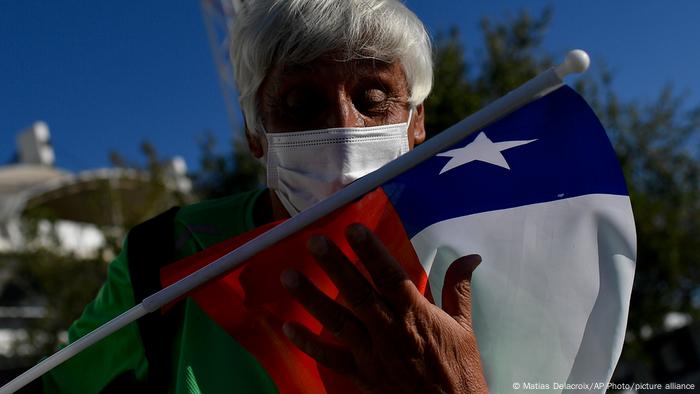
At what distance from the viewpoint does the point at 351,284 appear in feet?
3.93

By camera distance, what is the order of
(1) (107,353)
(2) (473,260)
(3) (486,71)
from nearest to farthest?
(2) (473,260) → (1) (107,353) → (3) (486,71)

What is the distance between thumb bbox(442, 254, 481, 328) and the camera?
4.43 feet

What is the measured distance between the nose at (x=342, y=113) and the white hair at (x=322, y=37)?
0.30ft

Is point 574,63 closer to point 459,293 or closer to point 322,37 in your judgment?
point 459,293

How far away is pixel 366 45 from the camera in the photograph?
5.82ft

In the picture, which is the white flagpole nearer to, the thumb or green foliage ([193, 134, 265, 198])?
the thumb

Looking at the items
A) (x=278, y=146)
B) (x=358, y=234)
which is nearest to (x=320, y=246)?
(x=358, y=234)

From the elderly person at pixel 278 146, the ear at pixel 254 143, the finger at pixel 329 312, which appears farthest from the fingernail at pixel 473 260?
the ear at pixel 254 143

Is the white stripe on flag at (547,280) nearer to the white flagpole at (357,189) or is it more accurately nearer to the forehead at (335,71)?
the white flagpole at (357,189)

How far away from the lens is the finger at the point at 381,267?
3.92 feet

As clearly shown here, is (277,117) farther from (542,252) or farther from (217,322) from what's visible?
(542,252)

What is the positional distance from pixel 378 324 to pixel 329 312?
8 cm

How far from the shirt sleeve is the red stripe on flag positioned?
0.32 metres

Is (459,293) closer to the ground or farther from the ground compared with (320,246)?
closer to the ground
